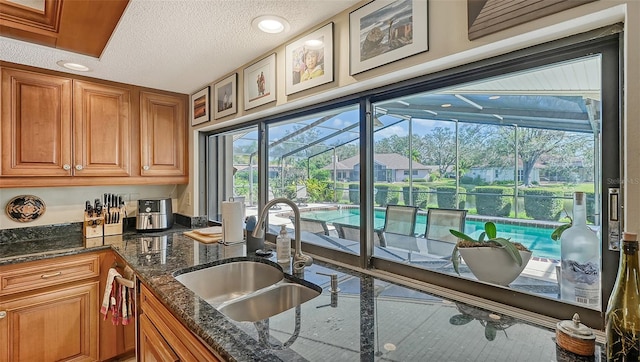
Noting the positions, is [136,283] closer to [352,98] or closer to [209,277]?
[209,277]

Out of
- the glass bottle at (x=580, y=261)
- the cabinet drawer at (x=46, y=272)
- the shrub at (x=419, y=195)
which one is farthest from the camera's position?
the cabinet drawer at (x=46, y=272)

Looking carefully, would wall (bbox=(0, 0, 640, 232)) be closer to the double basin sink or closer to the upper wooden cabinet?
the double basin sink

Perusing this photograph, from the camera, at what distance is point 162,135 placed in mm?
2611

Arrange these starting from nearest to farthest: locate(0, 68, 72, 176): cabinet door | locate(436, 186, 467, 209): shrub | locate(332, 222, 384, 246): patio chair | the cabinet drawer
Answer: locate(436, 186, 467, 209): shrub < locate(332, 222, 384, 246): patio chair < the cabinet drawer < locate(0, 68, 72, 176): cabinet door

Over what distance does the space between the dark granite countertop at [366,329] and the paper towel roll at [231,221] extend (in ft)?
2.00

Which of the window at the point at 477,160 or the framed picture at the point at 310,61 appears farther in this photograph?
the framed picture at the point at 310,61

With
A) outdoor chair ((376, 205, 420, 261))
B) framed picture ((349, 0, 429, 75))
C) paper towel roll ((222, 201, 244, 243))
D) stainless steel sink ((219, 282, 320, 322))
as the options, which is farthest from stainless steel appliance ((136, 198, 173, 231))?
framed picture ((349, 0, 429, 75))

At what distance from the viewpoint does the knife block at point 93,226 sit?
2.26 meters

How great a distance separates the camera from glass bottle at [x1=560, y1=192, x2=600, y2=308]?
916mm

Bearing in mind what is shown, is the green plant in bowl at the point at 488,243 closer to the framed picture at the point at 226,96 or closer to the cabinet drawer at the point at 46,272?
the framed picture at the point at 226,96

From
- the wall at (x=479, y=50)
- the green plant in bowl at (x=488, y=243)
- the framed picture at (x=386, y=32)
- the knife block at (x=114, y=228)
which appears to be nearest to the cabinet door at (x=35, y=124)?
the knife block at (x=114, y=228)

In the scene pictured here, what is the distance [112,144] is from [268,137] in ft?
4.12

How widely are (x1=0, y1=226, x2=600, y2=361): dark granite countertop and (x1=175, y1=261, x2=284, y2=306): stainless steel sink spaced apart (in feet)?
0.68

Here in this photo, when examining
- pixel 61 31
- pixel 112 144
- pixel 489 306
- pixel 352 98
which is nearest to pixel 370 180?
pixel 352 98
